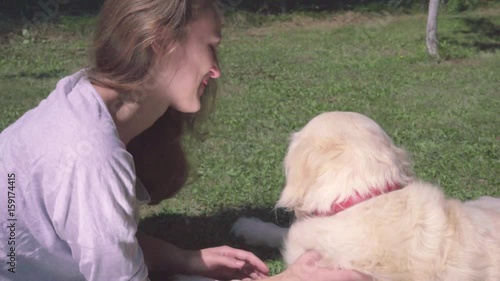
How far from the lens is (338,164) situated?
3.04m

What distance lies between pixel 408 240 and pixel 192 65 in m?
1.21

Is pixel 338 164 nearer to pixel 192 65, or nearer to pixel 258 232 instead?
pixel 192 65

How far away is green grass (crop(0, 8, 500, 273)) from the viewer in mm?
4941

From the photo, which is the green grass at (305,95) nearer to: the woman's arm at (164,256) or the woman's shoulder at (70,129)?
the woman's arm at (164,256)

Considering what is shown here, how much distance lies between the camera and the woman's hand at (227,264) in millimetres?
3707

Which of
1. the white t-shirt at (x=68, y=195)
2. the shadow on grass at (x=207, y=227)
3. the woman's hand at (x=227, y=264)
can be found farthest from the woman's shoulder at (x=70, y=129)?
the shadow on grass at (x=207, y=227)

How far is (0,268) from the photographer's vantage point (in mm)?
2811

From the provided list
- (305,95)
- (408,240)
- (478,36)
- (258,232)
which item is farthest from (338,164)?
(478,36)

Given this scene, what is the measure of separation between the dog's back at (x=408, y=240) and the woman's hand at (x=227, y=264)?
2.02 feet

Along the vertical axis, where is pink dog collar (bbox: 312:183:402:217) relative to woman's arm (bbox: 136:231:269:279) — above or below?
above

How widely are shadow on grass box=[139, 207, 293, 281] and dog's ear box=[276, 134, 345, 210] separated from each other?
1.08 meters

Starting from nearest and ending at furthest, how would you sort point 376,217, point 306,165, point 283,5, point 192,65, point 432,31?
point 192,65 < point 376,217 < point 306,165 < point 432,31 < point 283,5

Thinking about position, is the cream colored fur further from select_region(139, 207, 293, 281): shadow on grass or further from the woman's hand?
select_region(139, 207, 293, 281): shadow on grass

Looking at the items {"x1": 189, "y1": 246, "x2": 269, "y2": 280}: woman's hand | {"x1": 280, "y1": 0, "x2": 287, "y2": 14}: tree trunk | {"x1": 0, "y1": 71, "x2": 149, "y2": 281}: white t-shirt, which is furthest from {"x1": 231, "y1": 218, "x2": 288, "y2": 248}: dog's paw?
{"x1": 280, "y1": 0, "x2": 287, "y2": 14}: tree trunk
